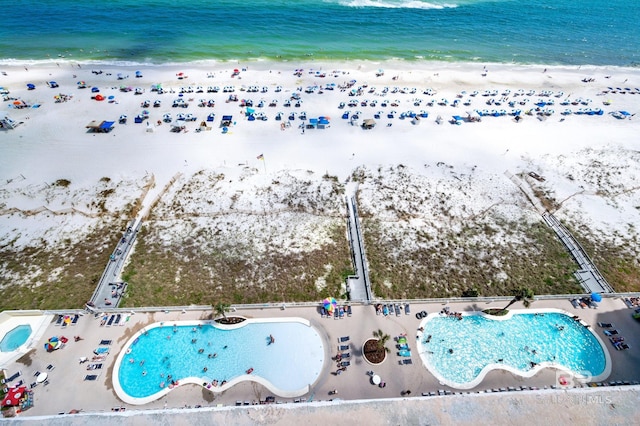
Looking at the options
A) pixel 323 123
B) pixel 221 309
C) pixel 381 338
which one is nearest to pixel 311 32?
pixel 323 123

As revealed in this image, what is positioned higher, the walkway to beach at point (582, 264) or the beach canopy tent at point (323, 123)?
the beach canopy tent at point (323, 123)

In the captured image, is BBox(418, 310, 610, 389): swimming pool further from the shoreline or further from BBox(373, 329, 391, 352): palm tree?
the shoreline

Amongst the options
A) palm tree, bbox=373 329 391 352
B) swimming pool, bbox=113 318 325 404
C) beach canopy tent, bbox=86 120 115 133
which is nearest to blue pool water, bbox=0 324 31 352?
swimming pool, bbox=113 318 325 404

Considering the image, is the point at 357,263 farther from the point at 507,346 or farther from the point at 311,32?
the point at 311,32

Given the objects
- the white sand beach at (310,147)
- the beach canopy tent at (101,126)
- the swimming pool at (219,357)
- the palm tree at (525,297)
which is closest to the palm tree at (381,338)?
the white sand beach at (310,147)

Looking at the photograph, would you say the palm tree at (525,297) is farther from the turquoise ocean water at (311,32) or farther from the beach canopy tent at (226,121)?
the turquoise ocean water at (311,32)
